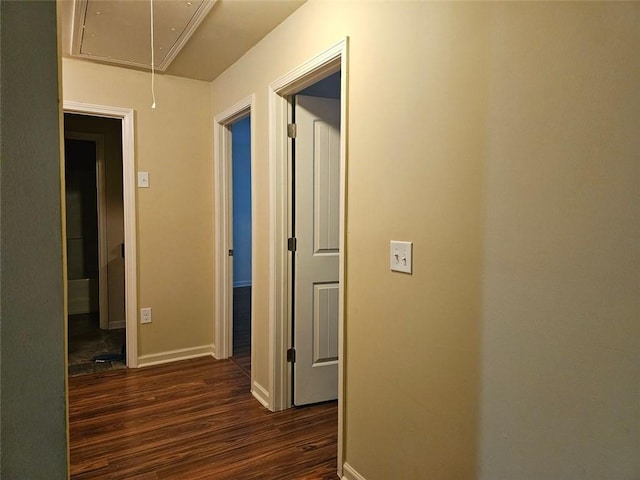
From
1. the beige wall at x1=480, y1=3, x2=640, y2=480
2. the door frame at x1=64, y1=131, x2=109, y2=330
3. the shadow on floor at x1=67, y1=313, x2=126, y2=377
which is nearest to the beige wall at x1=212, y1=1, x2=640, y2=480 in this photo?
the beige wall at x1=480, y1=3, x2=640, y2=480

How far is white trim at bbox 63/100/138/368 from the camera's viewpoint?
3.27m

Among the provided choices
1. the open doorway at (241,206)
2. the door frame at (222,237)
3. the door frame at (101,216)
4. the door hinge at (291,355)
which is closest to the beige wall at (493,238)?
the door hinge at (291,355)

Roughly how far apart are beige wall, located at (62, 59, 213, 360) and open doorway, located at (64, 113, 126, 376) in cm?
59

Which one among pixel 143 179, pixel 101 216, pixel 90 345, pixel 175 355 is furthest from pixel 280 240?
pixel 101 216

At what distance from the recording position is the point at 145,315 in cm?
343

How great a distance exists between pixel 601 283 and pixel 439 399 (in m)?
0.71

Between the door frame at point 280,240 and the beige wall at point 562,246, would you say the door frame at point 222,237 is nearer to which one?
the door frame at point 280,240

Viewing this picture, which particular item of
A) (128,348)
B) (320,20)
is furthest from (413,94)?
(128,348)

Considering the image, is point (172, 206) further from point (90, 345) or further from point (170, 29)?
point (90, 345)

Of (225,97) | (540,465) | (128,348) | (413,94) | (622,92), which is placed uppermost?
(225,97)

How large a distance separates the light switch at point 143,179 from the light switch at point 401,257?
2445mm

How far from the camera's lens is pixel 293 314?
2.65 metres

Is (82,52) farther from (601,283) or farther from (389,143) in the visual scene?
(601,283)

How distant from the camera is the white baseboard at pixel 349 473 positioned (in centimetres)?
189
